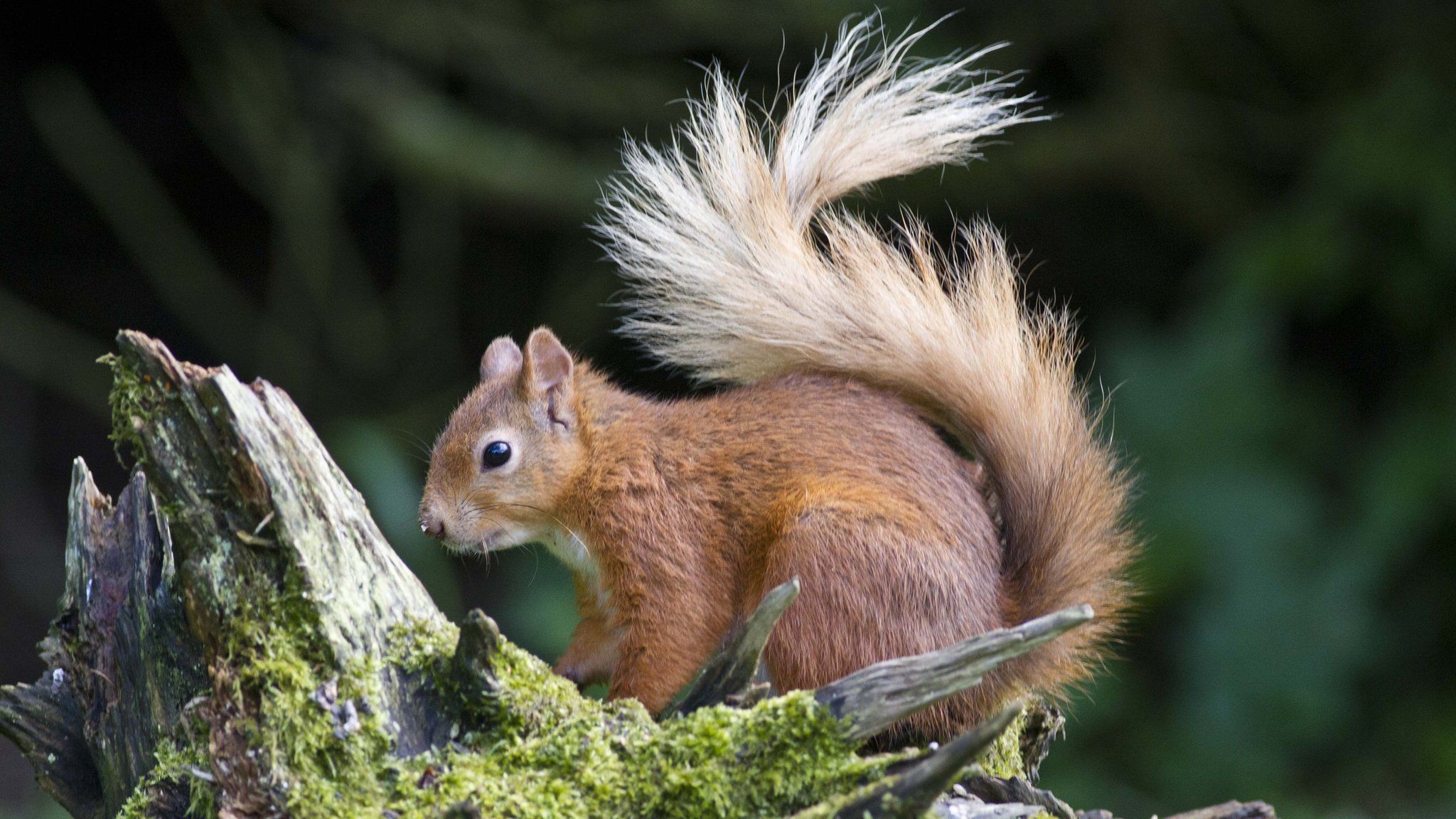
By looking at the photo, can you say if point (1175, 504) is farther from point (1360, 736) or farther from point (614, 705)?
point (614, 705)

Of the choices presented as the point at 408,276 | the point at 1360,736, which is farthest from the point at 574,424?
the point at 408,276

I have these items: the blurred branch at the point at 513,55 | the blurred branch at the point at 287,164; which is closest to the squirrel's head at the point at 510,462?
the blurred branch at the point at 513,55

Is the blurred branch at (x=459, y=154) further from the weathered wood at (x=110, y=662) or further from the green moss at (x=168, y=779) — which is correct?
the green moss at (x=168, y=779)

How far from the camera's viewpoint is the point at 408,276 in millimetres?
4398

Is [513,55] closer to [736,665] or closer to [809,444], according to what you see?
[809,444]

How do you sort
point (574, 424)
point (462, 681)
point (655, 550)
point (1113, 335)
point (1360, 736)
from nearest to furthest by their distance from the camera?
point (462, 681)
point (655, 550)
point (574, 424)
point (1360, 736)
point (1113, 335)

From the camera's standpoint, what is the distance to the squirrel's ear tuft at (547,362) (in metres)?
1.84

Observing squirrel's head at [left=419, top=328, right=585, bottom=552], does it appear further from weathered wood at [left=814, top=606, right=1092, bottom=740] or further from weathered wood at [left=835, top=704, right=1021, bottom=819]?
weathered wood at [left=835, top=704, right=1021, bottom=819]

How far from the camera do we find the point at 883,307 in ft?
5.72

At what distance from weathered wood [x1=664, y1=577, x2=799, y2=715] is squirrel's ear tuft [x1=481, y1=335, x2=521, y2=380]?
2.40 feet

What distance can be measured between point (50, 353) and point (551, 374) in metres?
3.03

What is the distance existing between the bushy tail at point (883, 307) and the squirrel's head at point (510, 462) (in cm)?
17

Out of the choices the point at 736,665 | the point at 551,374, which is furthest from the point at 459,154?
the point at 736,665

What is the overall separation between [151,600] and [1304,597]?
2632 mm
